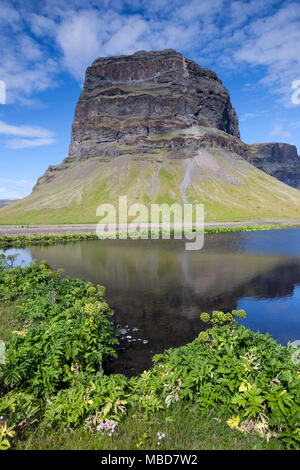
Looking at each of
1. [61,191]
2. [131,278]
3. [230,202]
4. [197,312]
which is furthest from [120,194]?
[197,312]

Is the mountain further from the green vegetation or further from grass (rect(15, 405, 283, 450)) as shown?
grass (rect(15, 405, 283, 450))

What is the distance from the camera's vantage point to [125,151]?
186000 mm

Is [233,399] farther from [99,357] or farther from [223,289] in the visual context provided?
[223,289]

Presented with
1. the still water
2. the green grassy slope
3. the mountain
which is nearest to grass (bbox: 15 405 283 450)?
the still water

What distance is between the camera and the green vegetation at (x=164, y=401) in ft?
16.3

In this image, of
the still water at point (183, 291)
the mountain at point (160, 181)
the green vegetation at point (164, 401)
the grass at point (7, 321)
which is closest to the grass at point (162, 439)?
the green vegetation at point (164, 401)

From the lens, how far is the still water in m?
13.6

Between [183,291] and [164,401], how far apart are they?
15.6m

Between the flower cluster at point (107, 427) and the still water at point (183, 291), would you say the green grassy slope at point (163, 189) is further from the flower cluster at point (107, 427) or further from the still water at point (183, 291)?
the flower cluster at point (107, 427)

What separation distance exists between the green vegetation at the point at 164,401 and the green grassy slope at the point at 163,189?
385 feet

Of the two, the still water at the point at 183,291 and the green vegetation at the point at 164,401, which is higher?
the green vegetation at the point at 164,401

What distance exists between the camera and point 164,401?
6.12 m
